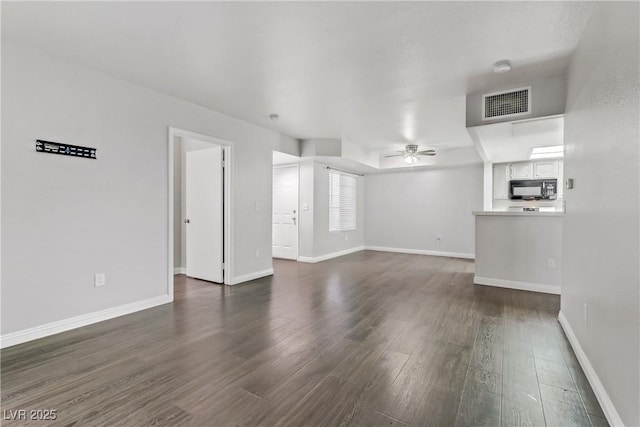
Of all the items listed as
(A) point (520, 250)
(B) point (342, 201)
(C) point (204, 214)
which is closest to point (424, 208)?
(B) point (342, 201)

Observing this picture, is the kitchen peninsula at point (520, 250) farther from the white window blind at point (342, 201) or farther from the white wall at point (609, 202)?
the white window blind at point (342, 201)

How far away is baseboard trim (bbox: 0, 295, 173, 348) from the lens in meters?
2.53

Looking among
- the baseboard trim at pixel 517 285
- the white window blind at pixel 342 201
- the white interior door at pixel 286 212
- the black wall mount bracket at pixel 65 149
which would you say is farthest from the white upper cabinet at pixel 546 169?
the black wall mount bracket at pixel 65 149

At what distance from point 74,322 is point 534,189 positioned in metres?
7.84

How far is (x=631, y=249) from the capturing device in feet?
4.65

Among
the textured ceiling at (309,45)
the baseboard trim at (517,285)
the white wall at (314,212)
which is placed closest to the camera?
the textured ceiling at (309,45)

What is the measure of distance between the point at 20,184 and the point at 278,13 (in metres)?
2.60

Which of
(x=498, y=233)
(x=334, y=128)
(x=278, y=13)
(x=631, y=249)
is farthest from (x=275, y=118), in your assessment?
(x=631, y=249)

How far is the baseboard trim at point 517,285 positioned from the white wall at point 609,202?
1.83 metres

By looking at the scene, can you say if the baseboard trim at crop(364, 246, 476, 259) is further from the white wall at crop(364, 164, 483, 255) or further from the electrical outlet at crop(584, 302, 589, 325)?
the electrical outlet at crop(584, 302, 589, 325)

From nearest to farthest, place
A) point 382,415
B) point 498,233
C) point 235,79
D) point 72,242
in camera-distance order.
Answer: point 382,415 → point 72,242 → point 235,79 → point 498,233

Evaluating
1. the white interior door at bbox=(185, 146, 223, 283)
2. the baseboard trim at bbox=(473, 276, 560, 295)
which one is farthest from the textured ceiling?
the baseboard trim at bbox=(473, 276, 560, 295)

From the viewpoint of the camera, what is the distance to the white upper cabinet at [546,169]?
6.34 meters

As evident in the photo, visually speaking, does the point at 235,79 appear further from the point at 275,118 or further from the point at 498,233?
the point at 498,233
